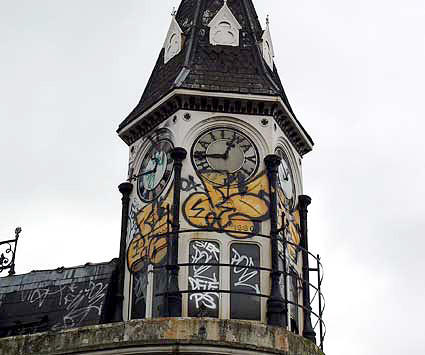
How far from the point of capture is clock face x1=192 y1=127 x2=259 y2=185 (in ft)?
94.9

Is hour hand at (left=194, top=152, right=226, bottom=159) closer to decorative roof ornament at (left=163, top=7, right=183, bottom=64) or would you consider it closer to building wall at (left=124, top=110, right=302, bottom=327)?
building wall at (left=124, top=110, right=302, bottom=327)

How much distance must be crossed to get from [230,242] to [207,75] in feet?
18.8

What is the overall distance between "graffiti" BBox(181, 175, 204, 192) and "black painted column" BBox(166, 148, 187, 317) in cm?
16

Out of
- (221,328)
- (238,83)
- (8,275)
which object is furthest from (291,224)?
(8,275)

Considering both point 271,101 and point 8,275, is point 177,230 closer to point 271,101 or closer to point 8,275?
point 271,101

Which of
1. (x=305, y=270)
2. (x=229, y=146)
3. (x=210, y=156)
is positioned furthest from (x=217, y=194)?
(x=305, y=270)

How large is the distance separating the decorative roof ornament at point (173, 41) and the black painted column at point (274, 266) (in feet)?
19.3

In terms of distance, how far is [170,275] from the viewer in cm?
2691

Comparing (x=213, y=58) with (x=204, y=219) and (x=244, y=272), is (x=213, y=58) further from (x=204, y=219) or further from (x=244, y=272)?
(x=244, y=272)

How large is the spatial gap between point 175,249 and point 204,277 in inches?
45.3

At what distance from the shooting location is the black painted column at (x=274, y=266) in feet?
87.9

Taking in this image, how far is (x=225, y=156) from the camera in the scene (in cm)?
2922

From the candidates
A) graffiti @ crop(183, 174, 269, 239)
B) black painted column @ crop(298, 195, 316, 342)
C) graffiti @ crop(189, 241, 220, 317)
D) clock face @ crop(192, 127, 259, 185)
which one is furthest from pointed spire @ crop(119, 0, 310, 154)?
graffiti @ crop(189, 241, 220, 317)

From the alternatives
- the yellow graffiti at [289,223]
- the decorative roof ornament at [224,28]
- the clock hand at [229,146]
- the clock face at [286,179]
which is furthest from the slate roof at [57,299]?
the decorative roof ornament at [224,28]
